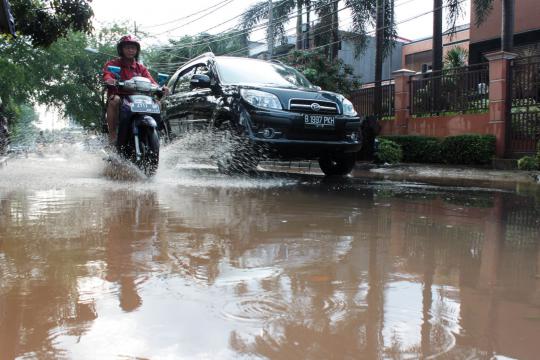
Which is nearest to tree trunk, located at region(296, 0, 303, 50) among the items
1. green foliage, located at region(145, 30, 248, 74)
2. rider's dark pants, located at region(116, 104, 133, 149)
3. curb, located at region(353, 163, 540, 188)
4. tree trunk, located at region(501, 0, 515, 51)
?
green foliage, located at region(145, 30, 248, 74)

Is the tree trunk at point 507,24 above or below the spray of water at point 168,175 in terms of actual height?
above

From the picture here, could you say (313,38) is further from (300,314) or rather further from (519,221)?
(300,314)

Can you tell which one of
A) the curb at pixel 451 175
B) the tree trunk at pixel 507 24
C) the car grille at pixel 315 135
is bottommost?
the curb at pixel 451 175

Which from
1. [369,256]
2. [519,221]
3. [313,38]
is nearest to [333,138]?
[519,221]

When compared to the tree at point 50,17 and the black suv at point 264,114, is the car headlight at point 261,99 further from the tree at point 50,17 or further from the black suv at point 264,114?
the tree at point 50,17

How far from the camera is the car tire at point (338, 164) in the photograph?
8.30 m

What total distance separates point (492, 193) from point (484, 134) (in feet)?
19.6

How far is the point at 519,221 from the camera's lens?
13.8 ft

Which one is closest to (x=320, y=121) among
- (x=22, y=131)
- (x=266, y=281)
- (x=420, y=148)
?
(x=266, y=281)

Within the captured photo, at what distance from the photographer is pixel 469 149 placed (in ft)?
37.7

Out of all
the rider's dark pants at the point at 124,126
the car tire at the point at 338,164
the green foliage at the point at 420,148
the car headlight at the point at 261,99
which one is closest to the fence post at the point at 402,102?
the green foliage at the point at 420,148

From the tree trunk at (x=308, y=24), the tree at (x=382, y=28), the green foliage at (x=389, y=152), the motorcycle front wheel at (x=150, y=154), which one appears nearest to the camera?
the motorcycle front wheel at (x=150, y=154)

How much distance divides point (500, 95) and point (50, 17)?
9.10 meters

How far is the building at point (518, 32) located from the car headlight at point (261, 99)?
16.3 metres
